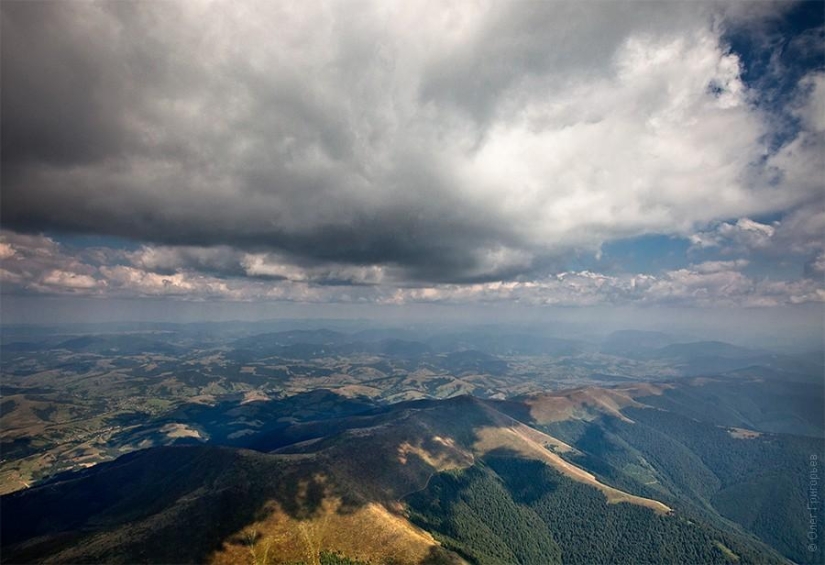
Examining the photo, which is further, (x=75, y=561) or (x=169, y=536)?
(x=169, y=536)

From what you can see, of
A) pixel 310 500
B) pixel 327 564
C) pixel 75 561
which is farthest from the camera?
pixel 310 500

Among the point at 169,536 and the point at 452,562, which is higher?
the point at 169,536

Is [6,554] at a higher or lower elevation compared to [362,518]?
lower

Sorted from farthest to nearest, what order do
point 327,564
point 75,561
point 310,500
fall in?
point 310,500, point 327,564, point 75,561

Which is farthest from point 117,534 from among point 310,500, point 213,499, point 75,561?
point 310,500

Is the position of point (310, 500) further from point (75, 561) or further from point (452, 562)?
point (75, 561)

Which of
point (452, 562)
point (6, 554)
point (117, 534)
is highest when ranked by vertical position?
point (117, 534)

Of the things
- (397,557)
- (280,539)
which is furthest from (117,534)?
(397,557)

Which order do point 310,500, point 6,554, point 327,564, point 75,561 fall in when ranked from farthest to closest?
point 310,500
point 6,554
point 327,564
point 75,561

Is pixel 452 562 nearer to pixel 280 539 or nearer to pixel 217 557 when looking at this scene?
pixel 280 539
